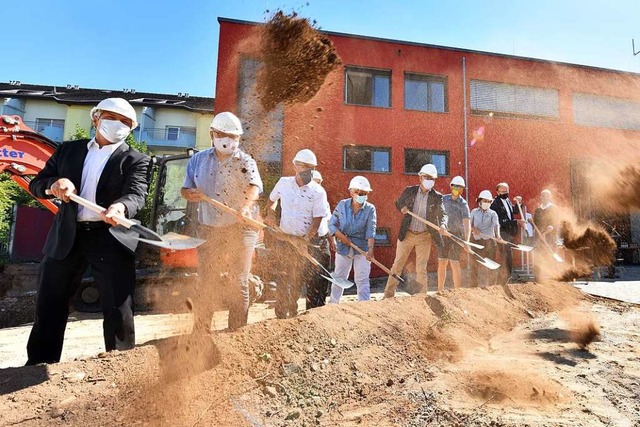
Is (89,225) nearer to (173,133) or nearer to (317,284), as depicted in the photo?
(317,284)

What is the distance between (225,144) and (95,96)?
32.4m

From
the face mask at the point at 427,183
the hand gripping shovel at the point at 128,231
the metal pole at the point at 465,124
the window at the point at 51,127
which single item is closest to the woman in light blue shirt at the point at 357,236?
the face mask at the point at 427,183

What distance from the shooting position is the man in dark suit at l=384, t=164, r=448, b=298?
5820 mm

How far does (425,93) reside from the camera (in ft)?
Answer: 45.1

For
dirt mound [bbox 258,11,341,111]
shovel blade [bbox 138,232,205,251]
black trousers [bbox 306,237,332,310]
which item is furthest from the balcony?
shovel blade [bbox 138,232,205,251]

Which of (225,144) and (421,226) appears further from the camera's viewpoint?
(421,226)

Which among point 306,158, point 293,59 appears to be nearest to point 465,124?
point 293,59

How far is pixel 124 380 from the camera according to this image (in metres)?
2.30

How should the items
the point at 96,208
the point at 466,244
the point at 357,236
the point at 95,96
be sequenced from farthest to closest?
1. the point at 95,96
2. the point at 466,244
3. the point at 357,236
4. the point at 96,208

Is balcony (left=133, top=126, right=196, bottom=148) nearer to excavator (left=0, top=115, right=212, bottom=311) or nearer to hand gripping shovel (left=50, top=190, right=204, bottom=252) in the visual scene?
excavator (left=0, top=115, right=212, bottom=311)

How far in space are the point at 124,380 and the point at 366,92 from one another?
12.3 metres

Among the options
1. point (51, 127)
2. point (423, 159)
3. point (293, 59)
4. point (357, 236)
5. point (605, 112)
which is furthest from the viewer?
point (51, 127)

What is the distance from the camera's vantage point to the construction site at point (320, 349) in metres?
2.21

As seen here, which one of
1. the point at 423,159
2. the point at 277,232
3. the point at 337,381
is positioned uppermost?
the point at 423,159
